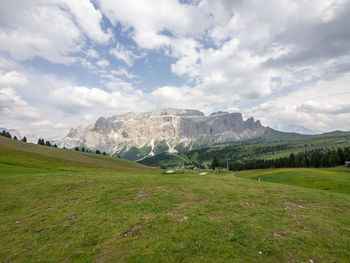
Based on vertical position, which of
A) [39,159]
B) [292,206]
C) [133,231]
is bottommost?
[133,231]

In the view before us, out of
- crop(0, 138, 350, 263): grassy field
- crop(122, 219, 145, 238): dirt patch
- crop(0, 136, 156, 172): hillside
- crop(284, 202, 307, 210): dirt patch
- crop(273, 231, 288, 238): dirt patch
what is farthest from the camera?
crop(0, 136, 156, 172): hillside

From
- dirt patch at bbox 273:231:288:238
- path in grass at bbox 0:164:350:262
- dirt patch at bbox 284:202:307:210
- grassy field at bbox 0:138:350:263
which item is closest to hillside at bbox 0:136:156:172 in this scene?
grassy field at bbox 0:138:350:263

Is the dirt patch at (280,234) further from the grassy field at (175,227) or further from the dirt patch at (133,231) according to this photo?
the dirt patch at (133,231)

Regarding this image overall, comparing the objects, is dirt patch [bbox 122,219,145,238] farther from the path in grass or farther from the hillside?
the hillside

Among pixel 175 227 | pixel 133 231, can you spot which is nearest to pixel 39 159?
pixel 133 231

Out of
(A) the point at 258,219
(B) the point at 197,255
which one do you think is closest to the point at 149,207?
(B) the point at 197,255

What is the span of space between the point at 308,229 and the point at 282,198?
24.7 feet

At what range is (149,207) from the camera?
53.8 ft

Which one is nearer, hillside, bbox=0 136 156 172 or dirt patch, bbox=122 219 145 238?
dirt patch, bbox=122 219 145 238

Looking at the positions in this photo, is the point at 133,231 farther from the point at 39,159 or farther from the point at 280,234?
the point at 39,159

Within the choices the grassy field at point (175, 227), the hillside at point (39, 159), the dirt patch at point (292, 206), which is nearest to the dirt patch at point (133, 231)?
the grassy field at point (175, 227)

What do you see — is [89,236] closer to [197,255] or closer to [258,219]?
[197,255]

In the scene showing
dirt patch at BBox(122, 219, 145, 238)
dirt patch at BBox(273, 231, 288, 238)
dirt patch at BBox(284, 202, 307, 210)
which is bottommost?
dirt patch at BBox(122, 219, 145, 238)

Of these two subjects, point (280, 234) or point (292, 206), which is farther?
point (292, 206)
